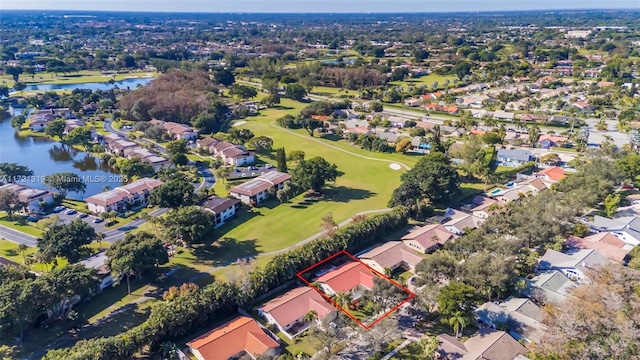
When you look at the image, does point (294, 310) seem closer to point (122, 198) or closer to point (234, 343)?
point (234, 343)

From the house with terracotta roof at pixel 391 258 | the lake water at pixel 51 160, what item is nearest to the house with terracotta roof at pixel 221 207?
the house with terracotta roof at pixel 391 258

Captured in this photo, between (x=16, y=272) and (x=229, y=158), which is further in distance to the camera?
(x=229, y=158)

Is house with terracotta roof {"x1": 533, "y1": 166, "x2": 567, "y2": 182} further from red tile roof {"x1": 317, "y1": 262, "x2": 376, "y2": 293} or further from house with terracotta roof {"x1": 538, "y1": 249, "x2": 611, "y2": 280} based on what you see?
red tile roof {"x1": 317, "y1": 262, "x2": 376, "y2": 293}

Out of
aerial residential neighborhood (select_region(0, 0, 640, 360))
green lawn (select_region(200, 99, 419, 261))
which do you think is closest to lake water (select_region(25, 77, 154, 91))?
aerial residential neighborhood (select_region(0, 0, 640, 360))

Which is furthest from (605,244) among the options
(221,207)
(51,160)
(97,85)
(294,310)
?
(97,85)

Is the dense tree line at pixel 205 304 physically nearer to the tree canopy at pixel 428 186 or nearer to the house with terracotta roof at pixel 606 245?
the tree canopy at pixel 428 186

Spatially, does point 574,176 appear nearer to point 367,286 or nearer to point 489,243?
point 489,243

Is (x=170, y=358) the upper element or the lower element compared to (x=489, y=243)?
lower

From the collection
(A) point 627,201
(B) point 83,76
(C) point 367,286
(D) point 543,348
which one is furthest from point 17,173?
(B) point 83,76
